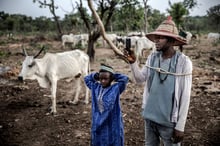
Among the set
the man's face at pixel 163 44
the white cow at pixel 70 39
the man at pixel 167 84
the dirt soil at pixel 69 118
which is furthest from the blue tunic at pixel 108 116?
the white cow at pixel 70 39

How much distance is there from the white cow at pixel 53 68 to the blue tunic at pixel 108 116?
2.98 metres

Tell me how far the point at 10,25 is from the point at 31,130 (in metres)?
40.7

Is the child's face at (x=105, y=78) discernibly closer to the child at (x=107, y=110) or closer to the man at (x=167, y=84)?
the child at (x=107, y=110)

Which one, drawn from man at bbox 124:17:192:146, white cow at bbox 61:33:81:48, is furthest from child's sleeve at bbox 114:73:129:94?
white cow at bbox 61:33:81:48

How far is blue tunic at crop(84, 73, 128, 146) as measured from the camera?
297 cm

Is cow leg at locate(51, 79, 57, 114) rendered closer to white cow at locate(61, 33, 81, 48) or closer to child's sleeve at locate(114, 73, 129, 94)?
child's sleeve at locate(114, 73, 129, 94)

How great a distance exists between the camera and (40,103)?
260 inches

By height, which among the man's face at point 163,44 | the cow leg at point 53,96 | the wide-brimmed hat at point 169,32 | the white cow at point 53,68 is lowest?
the cow leg at point 53,96

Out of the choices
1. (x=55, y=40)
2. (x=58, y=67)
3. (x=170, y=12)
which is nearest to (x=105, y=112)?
(x=58, y=67)

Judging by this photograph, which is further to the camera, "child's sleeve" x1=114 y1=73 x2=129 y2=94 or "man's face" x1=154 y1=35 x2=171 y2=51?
"child's sleeve" x1=114 y1=73 x2=129 y2=94

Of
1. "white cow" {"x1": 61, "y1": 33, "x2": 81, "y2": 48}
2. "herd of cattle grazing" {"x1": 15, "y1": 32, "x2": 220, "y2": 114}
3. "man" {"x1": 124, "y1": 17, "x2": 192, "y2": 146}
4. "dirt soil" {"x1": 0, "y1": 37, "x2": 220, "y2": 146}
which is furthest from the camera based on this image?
"white cow" {"x1": 61, "y1": 33, "x2": 81, "y2": 48}

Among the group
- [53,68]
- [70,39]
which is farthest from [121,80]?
[70,39]

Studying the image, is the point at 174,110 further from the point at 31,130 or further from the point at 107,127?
the point at 31,130

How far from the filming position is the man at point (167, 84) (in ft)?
7.71
